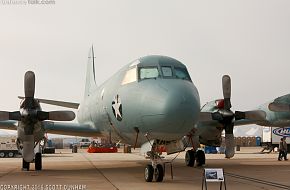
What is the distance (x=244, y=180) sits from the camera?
1398 cm

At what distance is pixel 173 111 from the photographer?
12.1 m

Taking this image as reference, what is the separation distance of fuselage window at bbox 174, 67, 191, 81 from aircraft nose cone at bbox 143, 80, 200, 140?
116 cm

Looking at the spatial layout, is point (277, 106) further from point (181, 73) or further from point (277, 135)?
point (277, 135)

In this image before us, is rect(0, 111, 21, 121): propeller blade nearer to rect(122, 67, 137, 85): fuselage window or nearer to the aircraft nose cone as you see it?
rect(122, 67, 137, 85): fuselage window

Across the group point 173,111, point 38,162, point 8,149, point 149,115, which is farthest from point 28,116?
point 8,149

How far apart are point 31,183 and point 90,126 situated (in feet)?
27.9

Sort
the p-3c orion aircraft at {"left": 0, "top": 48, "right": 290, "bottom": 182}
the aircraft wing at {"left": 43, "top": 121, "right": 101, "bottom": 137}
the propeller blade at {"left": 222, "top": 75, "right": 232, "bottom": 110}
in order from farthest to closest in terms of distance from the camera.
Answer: the aircraft wing at {"left": 43, "top": 121, "right": 101, "bottom": 137} → the propeller blade at {"left": 222, "top": 75, "right": 232, "bottom": 110} → the p-3c orion aircraft at {"left": 0, "top": 48, "right": 290, "bottom": 182}

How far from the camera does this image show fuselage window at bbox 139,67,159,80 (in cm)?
1415

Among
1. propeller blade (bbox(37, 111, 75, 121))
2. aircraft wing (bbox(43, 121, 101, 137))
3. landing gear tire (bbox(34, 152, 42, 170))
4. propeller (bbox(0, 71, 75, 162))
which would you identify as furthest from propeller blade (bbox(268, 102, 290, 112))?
landing gear tire (bbox(34, 152, 42, 170))

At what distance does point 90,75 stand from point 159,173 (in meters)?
20.1

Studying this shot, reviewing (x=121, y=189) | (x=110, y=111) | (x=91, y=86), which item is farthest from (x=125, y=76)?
(x=91, y=86)

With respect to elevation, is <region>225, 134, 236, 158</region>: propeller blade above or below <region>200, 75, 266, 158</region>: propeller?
below

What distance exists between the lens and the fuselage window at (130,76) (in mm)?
14882

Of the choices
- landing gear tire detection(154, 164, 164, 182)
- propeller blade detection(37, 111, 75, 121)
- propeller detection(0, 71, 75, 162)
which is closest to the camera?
landing gear tire detection(154, 164, 164, 182)
